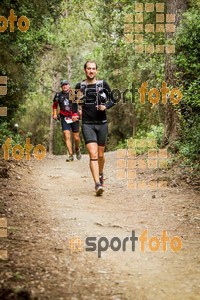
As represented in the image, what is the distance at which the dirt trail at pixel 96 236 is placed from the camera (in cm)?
366

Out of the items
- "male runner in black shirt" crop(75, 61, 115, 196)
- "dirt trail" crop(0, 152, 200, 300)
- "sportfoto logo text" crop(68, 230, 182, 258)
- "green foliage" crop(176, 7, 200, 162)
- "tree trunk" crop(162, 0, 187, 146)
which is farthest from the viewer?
"tree trunk" crop(162, 0, 187, 146)

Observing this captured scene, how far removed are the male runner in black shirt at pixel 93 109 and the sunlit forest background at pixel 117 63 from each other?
2.09 meters

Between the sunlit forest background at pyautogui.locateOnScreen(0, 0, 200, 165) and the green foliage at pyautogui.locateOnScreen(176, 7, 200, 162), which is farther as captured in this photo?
the sunlit forest background at pyautogui.locateOnScreen(0, 0, 200, 165)

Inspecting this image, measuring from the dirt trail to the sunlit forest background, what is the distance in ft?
7.89

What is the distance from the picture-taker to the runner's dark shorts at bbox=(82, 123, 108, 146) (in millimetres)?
7648

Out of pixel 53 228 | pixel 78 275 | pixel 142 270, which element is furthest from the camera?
pixel 53 228

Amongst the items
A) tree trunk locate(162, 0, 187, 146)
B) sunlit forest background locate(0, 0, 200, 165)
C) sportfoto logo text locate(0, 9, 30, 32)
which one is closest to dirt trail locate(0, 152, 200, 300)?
sunlit forest background locate(0, 0, 200, 165)

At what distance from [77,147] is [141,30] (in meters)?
4.68

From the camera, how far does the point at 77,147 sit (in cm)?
1274

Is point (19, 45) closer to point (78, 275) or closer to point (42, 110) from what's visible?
point (78, 275)

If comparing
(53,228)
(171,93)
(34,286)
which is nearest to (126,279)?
(34,286)

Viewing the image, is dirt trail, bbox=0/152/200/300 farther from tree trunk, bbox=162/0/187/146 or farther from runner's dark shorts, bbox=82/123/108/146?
tree trunk, bbox=162/0/187/146

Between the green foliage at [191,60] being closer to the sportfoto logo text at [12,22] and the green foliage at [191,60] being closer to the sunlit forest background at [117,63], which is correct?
the sunlit forest background at [117,63]

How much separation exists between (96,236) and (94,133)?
2.97 metres
